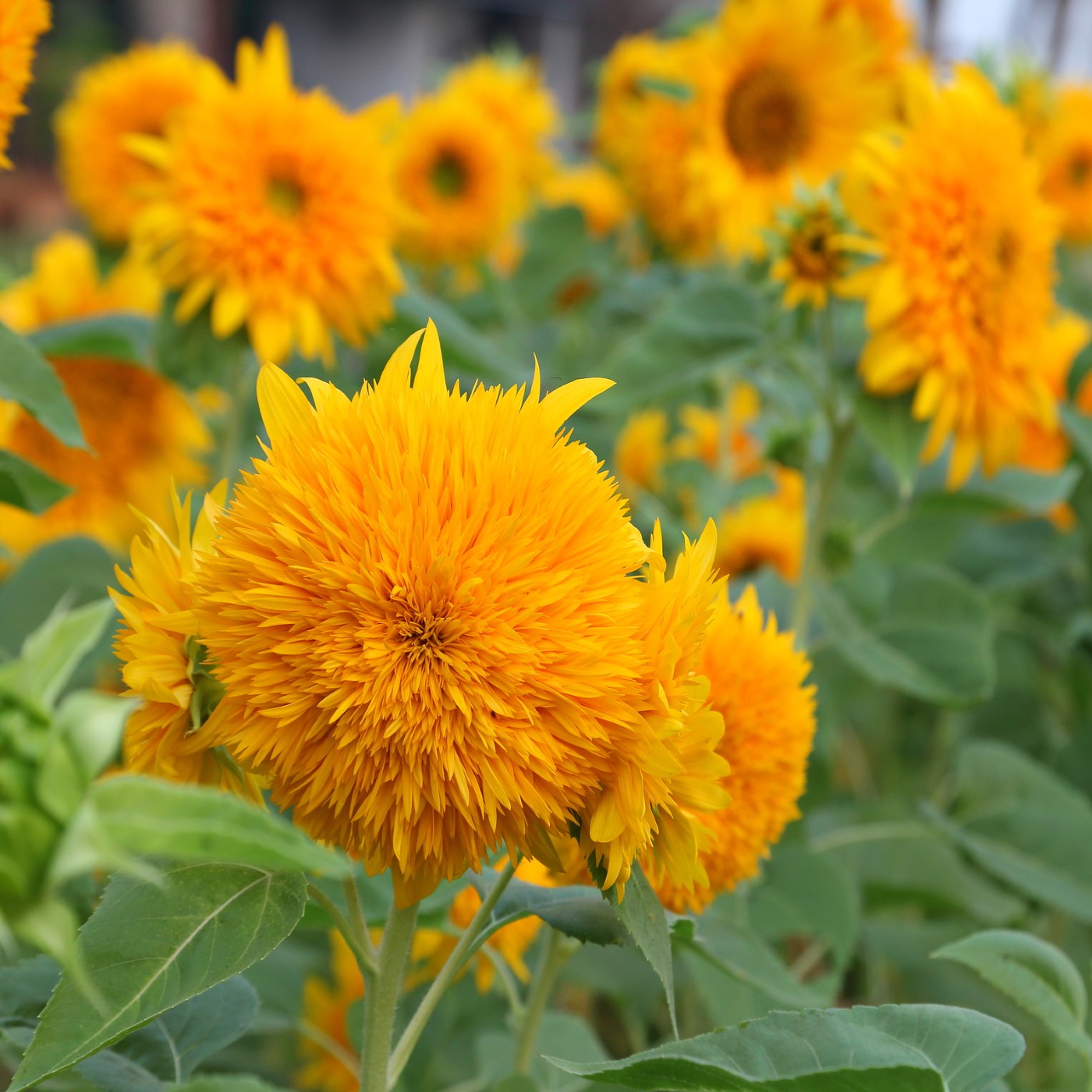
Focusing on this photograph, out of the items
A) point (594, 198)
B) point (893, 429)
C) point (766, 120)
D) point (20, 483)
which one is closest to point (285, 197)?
point (20, 483)

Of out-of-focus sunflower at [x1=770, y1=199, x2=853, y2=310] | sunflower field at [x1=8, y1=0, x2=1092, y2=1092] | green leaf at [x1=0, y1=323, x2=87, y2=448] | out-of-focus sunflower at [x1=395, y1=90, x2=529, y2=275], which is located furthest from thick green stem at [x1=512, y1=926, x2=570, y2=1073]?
out-of-focus sunflower at [x1=395, y1=90, x2=529, y2=275]

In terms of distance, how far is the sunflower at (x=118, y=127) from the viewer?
1.72m

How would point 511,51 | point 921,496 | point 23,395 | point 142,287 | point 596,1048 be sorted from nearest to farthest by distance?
point 23,395
point 596,1048
point 921,496
point 142,287
point 511,51

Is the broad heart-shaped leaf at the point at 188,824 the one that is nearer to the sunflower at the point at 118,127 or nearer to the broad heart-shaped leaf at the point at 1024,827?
the broad heart-shaped leaf at the point at 1024,827

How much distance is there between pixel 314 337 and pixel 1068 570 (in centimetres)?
122

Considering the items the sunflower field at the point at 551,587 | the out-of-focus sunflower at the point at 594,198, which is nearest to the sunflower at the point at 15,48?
the sunflower field at the point at 551,587

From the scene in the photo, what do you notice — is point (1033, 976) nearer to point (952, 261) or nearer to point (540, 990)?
point (540, 990)

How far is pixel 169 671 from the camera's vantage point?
54 centimetres

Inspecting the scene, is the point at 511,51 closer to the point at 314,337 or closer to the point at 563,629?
the point at 314,337

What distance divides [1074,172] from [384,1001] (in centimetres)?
278

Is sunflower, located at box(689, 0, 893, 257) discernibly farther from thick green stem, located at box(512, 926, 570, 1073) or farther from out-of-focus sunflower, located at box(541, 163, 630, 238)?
thick green stem, located at box(512, 926, 570, 1073)

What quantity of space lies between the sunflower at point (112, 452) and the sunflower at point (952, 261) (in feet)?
2.76

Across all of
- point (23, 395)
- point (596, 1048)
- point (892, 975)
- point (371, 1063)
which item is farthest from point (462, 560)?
point (892, 975)

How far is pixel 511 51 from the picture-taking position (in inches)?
109
